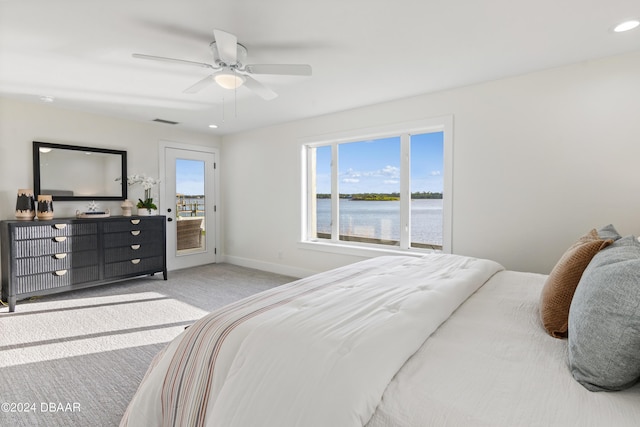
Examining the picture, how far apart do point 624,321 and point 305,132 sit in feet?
13.7

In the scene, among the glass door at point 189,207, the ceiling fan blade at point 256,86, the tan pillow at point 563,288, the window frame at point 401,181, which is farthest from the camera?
the glass door at point 189,207

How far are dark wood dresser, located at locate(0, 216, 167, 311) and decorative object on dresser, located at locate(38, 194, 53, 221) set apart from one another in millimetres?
181

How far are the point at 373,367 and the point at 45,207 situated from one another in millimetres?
4366

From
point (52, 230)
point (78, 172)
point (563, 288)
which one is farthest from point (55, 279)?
point (563, 288)

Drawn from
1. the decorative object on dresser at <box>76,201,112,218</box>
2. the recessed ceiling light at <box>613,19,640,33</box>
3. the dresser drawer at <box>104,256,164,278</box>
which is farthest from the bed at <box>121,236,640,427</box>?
the decorative object on dresser at <box>76,201,112,218</box>

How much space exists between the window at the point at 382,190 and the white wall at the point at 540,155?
22 centimetres

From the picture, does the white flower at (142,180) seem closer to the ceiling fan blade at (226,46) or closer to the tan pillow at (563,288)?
the ceiling fan blade at (226,46)

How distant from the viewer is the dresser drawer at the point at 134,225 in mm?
4035

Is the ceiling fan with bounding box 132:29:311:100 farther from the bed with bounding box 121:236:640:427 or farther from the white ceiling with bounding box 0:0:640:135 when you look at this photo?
the bed with bounding box 121:236:640:427

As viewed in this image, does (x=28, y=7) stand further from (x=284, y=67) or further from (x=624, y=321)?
(x=624, y=321)

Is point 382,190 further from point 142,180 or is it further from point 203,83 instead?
point 142,180

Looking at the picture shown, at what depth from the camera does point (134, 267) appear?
4.27 metres

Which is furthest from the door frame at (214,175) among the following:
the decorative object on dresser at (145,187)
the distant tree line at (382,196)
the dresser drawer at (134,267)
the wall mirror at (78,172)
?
the distant tree line at (382,196)

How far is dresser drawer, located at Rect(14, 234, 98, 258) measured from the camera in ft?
10.9
